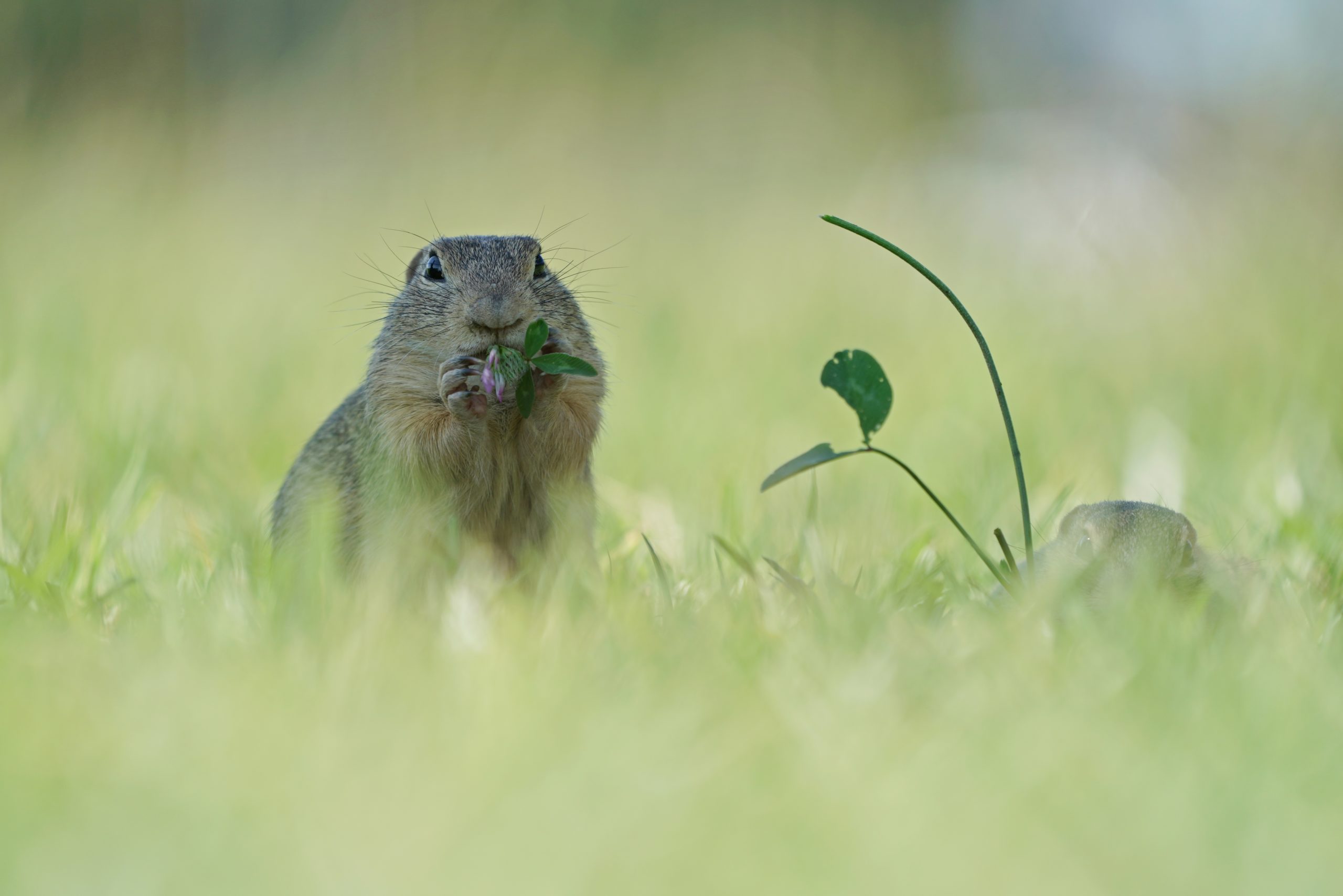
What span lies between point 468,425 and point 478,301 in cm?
28

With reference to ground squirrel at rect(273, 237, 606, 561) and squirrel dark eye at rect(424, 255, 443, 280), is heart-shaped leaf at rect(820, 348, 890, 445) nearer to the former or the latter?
ground squirrel at rect(273, 237, 606, 561)

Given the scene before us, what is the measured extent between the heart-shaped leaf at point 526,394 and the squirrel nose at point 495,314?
0.13 metres

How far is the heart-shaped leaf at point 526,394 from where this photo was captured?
9.54ft

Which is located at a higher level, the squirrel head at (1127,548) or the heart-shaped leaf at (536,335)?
the heart-shaped leaf at (536,335)

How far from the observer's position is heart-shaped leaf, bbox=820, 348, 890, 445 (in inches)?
101

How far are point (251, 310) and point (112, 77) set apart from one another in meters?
3.05

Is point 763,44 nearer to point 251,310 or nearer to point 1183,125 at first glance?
point 1183,125

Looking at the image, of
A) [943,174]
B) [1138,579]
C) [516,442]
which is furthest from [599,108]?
[1138,579]

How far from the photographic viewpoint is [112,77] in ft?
28.1

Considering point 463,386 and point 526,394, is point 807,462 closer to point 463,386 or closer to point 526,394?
point 526,394

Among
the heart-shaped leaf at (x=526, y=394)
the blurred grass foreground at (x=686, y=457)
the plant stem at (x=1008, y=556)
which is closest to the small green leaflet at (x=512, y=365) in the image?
the heart-shaped leaf at (x=526, y=394)

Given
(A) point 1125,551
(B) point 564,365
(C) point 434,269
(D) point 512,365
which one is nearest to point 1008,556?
(A) point 1125,551

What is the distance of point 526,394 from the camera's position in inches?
115

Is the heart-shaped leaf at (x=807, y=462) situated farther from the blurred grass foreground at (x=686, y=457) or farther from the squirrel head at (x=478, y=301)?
the squirrel head at (x=478, y=301)
